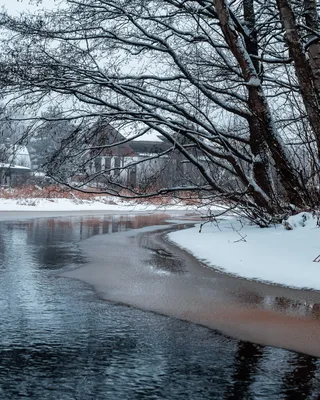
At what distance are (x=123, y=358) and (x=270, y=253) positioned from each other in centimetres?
573

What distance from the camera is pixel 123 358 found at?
179 inches

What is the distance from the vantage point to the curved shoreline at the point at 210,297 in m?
5.60

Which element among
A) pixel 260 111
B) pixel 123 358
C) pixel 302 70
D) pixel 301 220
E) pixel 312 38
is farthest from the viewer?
pixel 260 111

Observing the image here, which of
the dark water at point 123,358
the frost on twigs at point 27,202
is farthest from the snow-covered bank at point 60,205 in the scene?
the dark water at point 123,358

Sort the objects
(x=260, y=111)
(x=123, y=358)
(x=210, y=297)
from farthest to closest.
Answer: (x=260, y=111) → (x=210, y=297) → (x=123, y=358)

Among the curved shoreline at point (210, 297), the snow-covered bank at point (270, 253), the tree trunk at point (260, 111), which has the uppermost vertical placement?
the tree trunk at point (260, 111)

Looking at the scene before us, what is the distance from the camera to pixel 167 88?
46.6ft

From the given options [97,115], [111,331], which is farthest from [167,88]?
[111,331]

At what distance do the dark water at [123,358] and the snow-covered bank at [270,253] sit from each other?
287cm

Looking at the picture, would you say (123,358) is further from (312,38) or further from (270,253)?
(312,38)

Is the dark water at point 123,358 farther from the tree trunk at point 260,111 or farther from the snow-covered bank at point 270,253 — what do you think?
the tree trunk at point 260,111

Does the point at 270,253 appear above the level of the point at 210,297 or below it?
above

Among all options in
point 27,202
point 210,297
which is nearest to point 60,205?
point 27,202

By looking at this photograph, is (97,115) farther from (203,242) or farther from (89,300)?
(89,300)
